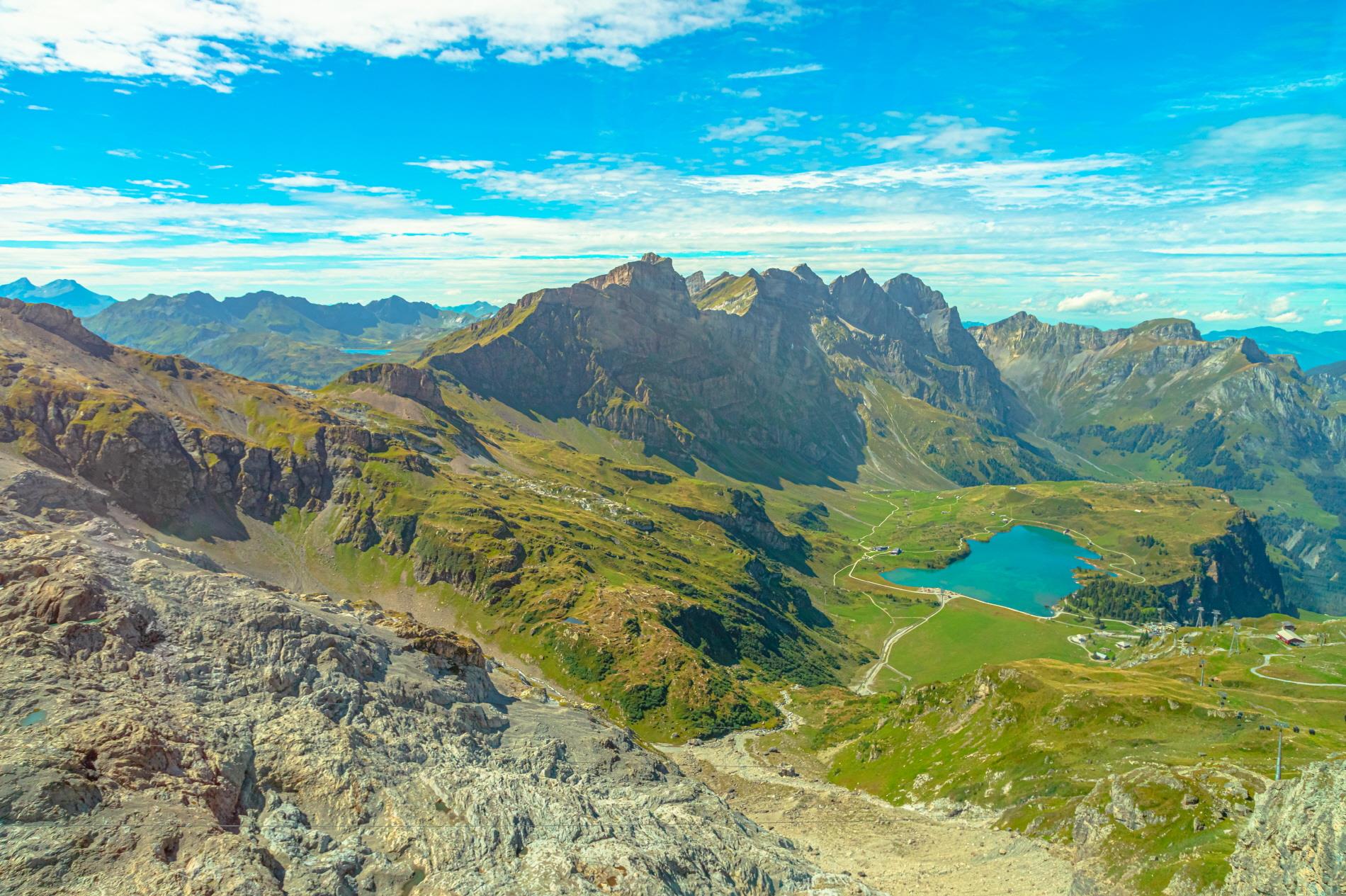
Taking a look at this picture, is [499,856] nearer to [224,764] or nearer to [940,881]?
[224,764]

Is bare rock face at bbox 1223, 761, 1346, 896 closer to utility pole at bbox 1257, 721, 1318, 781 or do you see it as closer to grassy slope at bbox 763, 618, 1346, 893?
grassy slope at bbox 763, 618, 1346, 893

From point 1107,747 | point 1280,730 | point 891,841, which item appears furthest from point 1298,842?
point 1107,747

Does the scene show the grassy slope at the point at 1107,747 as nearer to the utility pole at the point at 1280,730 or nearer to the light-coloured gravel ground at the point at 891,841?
the utility pole at the point at 1280,730

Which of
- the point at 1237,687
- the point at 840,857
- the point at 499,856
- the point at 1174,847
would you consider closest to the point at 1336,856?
the point at 1174,847

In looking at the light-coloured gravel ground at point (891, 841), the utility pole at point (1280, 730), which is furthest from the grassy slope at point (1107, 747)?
the light-coloured gravel ground at point (891, 841)

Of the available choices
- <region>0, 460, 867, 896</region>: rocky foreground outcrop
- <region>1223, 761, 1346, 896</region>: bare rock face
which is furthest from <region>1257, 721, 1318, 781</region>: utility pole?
<region>0, 460, 867, 896</region>: rocky foreground outcrop

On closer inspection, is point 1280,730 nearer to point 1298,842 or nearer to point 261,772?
point 1298,842
